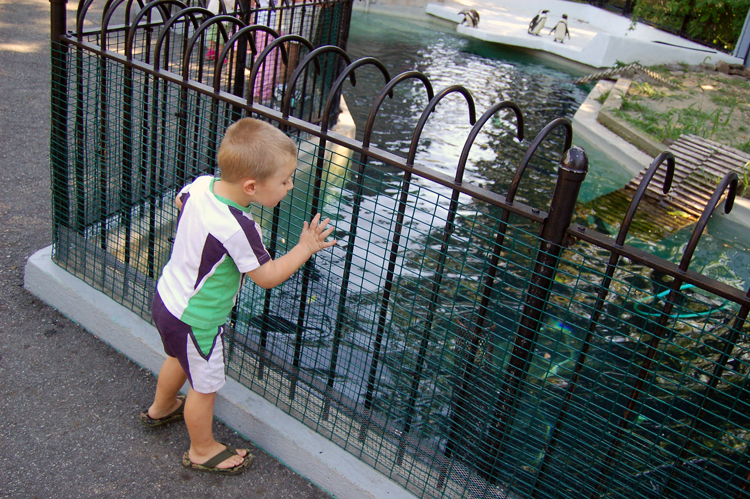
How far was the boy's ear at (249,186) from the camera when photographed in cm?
184

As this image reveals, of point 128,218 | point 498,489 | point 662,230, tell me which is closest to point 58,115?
point 128,218

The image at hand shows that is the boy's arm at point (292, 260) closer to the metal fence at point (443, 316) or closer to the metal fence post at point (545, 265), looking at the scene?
the metal fence at point (443, 316)

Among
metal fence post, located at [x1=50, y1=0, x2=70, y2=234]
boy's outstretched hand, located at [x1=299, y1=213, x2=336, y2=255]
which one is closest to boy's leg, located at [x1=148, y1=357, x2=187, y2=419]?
boy's outstretched hand, located at [x1=299, y1=213, x2=336, y2=255]

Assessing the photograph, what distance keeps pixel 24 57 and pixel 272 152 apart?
21.8 feet

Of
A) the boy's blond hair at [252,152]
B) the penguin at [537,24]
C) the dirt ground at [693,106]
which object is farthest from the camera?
the penguin at [537,24]

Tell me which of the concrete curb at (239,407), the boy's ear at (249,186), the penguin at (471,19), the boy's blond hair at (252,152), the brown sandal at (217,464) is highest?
the penguin at (471,19)

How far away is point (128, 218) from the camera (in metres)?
2.83

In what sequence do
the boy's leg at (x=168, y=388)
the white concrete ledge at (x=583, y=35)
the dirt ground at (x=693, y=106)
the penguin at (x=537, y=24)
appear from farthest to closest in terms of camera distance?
the penguin at (x=537, y=24) → the white concrete ledge at (x=583, y=35) → the dirt ground at (x=693, y=106) → the boy's leg at (x=168, y=388)

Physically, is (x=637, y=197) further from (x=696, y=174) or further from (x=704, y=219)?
(x=696, y=174)

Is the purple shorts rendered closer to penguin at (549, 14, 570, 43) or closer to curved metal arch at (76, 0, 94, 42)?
curved metal arch at (76, 0, 94, 42)

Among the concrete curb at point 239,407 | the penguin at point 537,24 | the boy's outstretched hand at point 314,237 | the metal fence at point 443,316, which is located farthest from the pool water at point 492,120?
the penguin at point 537,24

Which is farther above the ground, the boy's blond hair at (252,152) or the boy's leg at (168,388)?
the boy's blond hair at (252,152)

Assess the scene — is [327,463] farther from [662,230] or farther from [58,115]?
[662,230]

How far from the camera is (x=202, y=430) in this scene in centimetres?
216
